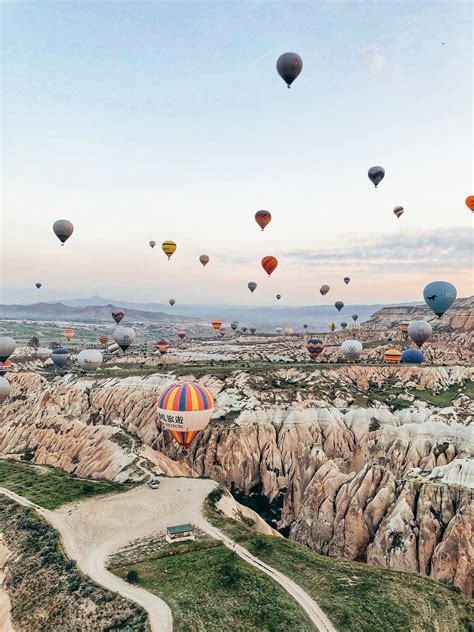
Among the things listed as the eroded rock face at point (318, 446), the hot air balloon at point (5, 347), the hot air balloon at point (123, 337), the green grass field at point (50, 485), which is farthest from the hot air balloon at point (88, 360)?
the green grass field at point (50, 485)

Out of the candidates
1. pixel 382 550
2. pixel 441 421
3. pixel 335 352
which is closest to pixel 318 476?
pixel 382 550

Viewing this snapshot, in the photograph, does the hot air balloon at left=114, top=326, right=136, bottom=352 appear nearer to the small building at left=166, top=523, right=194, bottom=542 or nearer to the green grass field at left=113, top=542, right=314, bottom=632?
the small building at left=166, top=523, right=194, bottom=542

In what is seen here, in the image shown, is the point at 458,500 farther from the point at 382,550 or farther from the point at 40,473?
the point at 40,473

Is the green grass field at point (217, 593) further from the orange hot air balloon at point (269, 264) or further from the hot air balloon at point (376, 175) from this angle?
the hot air balloon at point (376, 175)

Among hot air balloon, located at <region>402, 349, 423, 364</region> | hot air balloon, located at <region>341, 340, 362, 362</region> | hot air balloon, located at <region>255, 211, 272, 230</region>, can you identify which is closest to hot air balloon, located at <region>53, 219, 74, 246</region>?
hot air balloon, located at <region>255, 211, 272, 230</region>

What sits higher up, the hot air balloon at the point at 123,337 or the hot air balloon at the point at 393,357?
the hot air balloon at the point at 123,337
